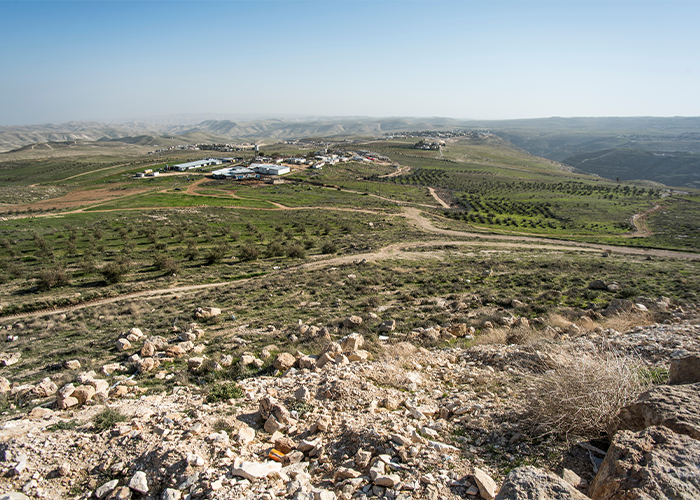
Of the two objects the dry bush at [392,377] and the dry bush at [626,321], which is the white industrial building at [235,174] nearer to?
the dry bush at [626,321]

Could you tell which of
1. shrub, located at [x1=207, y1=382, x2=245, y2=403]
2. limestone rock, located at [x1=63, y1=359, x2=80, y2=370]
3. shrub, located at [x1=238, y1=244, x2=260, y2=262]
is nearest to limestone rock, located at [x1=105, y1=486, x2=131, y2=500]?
shrub, located at [x1=207, y1=382, x2=245, y2=403]

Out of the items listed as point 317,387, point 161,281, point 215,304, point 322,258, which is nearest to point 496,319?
point 317,387

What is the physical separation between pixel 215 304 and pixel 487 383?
16.3 metres

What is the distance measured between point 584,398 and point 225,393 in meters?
7.94

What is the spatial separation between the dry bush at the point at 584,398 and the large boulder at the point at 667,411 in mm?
316

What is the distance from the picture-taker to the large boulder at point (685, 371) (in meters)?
6.02

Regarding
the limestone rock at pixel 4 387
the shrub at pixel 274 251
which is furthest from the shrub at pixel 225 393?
the shrub at pixel 274 251

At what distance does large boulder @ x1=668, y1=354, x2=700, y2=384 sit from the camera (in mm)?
6020

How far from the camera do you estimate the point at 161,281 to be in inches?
1026

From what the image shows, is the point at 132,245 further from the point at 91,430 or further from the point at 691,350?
the point at 691,350

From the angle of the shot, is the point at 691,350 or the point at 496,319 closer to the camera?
the point at 691,350

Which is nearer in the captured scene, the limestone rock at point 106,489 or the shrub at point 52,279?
the limestone rock at point 106,489

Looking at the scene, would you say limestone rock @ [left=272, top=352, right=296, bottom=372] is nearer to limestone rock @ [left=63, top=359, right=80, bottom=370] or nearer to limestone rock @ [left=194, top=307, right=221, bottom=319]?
limestone rock @ [left=63, top=359, right=80, bottom=370]

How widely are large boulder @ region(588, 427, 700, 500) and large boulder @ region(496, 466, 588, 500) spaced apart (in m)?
0.42
